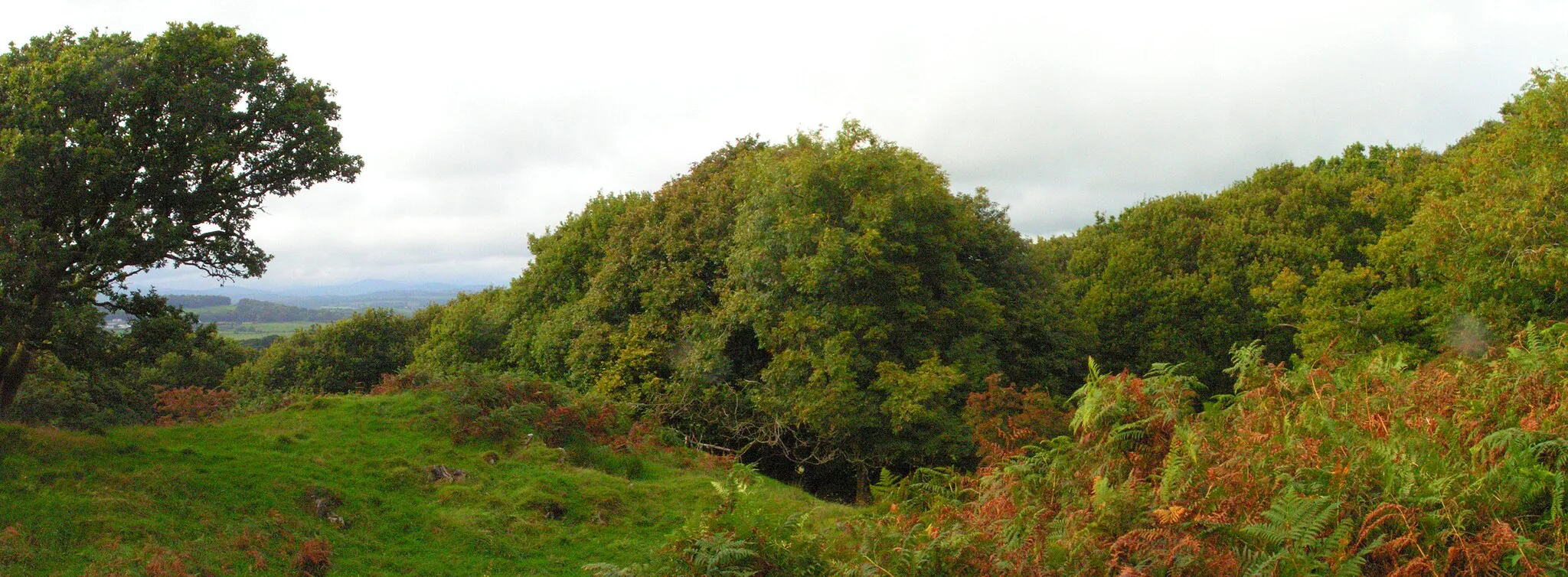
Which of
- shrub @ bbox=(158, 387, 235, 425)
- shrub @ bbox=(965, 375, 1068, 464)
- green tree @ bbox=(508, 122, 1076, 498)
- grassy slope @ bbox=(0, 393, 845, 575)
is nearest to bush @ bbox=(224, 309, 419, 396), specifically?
green tree @ bbox=(508, 122, 1076, 498)

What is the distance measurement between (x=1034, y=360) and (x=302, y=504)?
16865 millimetres

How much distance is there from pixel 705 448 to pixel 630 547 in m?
9.41

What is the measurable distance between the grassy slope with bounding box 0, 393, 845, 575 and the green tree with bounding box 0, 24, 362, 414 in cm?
188

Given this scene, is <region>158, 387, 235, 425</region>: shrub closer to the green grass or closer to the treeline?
the treeline

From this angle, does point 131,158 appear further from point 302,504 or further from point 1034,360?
point 1034,360

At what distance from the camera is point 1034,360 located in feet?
72.3

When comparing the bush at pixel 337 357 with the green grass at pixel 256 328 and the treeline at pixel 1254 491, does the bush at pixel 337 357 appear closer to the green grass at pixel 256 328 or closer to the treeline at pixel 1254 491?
the treeline at pixel 1254 491

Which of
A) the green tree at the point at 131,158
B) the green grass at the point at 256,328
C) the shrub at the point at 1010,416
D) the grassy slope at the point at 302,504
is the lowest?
the grassy slope at the point at 302,504

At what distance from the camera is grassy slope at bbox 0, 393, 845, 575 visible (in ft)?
30.0

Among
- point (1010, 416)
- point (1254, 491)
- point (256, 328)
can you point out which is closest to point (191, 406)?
point (1010, 416)

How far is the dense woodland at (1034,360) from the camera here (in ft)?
15.8

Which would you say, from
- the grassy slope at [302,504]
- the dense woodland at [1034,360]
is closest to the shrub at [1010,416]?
the dense woodland at [1034,360]

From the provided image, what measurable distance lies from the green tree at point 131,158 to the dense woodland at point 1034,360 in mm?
896

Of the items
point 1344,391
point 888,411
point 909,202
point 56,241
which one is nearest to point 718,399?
point 888,411
